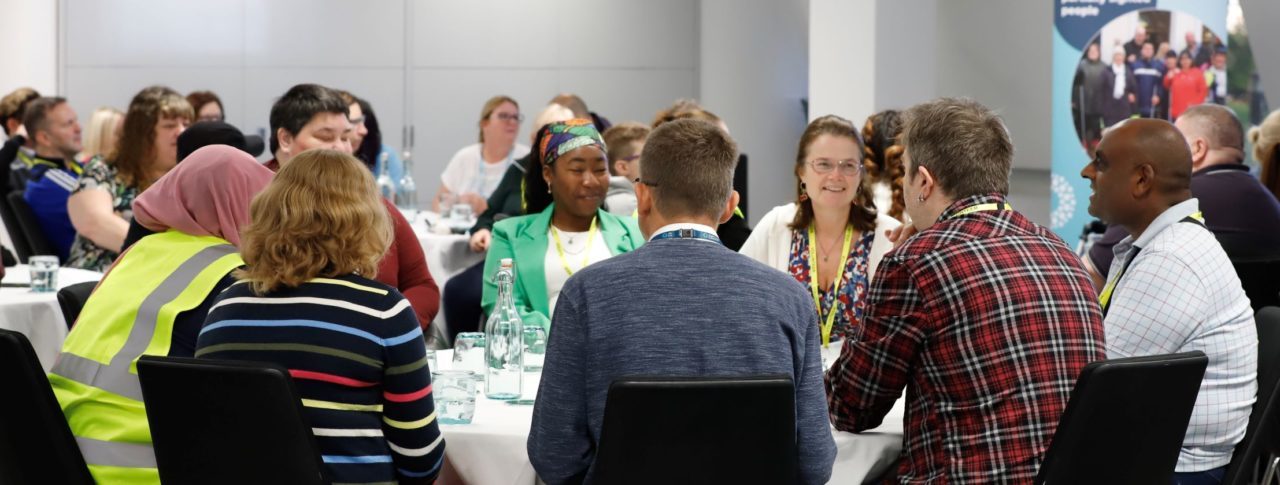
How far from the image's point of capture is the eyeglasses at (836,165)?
148 inches

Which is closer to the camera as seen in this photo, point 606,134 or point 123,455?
point 123,455

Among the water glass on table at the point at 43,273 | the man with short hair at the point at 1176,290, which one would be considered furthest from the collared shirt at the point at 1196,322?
the water glass on table at the point at 43,273

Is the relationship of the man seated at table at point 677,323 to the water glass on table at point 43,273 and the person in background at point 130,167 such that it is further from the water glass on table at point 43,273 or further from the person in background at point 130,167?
the person in background at point 130,167

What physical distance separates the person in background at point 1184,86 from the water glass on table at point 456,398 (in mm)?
4973

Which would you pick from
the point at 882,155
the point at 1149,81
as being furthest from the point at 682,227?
the point at 1149,81

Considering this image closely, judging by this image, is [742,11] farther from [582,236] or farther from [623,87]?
[582,236]

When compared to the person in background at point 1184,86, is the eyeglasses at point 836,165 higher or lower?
lower

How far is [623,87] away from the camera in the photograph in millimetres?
9891

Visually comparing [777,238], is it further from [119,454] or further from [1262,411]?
[119,454]

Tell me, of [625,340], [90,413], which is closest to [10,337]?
[90,413]

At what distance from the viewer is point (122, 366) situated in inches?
96.6

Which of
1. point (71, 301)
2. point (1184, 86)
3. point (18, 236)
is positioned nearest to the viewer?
point (71, 301)

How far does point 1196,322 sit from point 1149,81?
4.27 meters

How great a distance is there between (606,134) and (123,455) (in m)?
3.22
